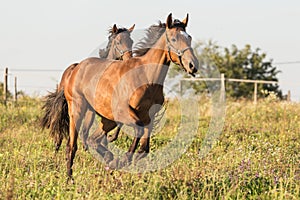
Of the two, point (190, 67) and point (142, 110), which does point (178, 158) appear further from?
point (190, 67)

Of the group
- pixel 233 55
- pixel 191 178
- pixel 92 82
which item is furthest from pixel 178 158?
pixel 233 55

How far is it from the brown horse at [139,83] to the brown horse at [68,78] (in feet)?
1.65

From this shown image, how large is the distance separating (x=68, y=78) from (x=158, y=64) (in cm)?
217

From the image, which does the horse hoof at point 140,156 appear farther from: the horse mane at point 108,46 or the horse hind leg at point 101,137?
the horse mane at point 108,46

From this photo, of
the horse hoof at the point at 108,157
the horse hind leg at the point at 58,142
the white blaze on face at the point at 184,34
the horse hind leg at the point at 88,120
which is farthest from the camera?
the horse hind leg at the point at 58,142

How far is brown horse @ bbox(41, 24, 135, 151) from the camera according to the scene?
352 inches

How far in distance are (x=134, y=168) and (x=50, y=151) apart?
323cm

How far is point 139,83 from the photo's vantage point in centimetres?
726

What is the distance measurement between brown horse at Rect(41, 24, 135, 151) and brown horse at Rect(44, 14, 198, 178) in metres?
0.50

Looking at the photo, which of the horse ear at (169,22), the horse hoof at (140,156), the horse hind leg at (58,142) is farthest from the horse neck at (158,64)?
the horse hind leg at (58,142)

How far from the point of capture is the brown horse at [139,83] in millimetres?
Answer: 6961

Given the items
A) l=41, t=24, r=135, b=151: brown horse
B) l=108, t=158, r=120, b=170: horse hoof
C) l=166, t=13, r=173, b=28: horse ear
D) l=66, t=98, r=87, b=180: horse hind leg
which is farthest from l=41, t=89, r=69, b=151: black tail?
l=166, t=13, r=173, b=28: horse ear

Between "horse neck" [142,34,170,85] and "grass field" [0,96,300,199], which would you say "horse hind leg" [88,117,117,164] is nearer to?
"grass field" [0,96,300,199]

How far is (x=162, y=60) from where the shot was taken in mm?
7195
